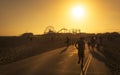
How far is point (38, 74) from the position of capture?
1620cm

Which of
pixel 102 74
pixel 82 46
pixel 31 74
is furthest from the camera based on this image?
pixel 82 46

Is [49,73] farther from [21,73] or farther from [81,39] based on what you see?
[81,39]

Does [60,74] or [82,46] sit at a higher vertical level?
[82,46]

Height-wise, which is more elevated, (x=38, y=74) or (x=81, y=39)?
(x=81, y=39)

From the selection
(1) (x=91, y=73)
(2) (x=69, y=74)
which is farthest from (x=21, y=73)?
(1) (x=91, y=73)

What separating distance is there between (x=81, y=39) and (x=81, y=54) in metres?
0.95

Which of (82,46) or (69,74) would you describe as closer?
(69,74)

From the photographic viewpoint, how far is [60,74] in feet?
54.8

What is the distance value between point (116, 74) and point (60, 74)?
3.62 m

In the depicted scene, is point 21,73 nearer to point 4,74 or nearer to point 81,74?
point 4,74

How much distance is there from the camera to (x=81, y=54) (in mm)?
19594

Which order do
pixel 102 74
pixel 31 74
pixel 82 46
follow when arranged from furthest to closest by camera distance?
pixel 82 46
pixel 102 74
pixel 31 74

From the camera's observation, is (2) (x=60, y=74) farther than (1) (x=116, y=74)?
No

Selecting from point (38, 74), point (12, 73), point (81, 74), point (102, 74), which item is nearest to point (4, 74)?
point (12, 73)
